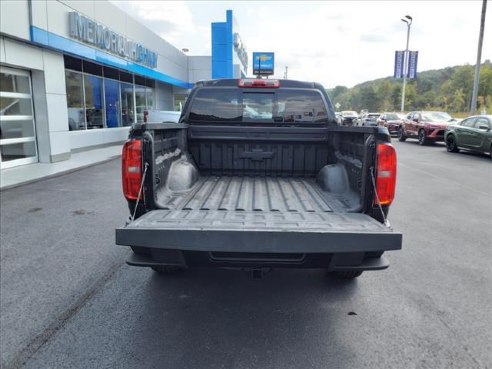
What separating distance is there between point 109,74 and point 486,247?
1735 cm

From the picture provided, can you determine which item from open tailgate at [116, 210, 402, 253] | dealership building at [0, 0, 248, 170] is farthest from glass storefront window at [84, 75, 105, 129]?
open tailgate at [116, 210, 402, 253]

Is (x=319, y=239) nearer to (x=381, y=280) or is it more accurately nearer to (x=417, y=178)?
(x=381, y=280)

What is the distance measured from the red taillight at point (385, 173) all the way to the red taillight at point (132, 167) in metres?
1.97

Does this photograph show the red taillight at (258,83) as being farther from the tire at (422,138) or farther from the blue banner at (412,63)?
the blue banner at (412,63)

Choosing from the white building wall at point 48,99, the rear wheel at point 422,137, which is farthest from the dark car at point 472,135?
the white building wall at point 48,99

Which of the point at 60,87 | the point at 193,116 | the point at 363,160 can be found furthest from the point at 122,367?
the point at 60,87

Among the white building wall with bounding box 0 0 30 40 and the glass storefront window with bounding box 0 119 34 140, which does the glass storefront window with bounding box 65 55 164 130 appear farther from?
the white building wall with bounding box 0 0 30 40

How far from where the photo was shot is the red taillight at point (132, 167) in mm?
3209

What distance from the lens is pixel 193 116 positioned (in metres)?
4.99

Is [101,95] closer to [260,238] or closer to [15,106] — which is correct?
[15,106]

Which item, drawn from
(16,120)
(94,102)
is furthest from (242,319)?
(94,102)

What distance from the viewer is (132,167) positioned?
324 centimetres

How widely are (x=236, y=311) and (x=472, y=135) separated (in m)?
15.1

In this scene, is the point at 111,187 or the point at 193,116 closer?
the point at 193,116
